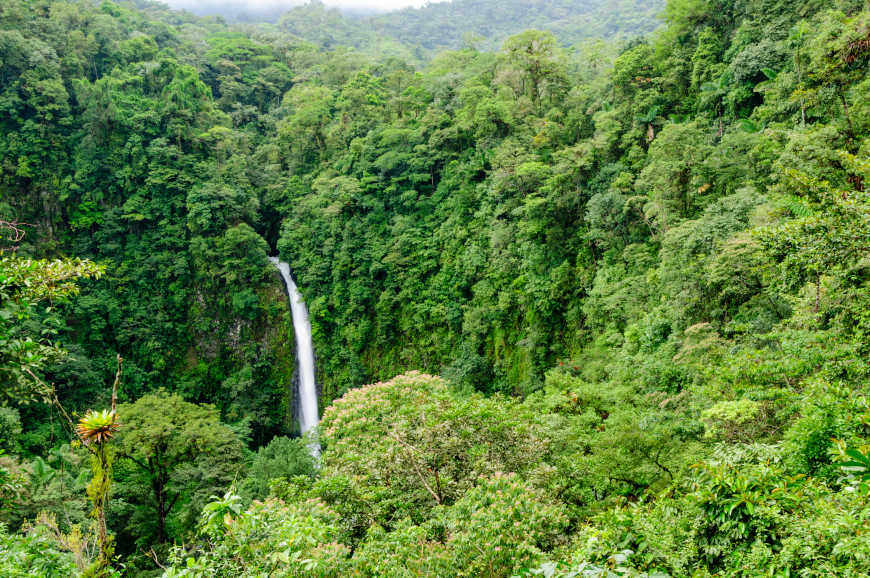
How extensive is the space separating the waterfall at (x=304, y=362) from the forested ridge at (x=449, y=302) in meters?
0.60

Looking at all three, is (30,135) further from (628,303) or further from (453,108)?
(628,303)

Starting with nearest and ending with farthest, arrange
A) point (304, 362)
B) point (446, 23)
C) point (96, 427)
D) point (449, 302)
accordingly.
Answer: point (96, 427) → point (449, 302) → point (304, 362) → point (446, 23)

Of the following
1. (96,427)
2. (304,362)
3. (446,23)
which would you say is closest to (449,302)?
(304,362)

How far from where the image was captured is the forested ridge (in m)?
3.95

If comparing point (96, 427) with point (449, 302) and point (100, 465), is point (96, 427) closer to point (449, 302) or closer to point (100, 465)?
point (100, 465)

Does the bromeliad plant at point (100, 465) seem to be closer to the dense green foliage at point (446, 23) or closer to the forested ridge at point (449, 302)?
the forested ridge at point (449, 302)

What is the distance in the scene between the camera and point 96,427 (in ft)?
10.5

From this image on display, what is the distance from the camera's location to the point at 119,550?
1361cm

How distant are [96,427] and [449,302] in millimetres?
14507

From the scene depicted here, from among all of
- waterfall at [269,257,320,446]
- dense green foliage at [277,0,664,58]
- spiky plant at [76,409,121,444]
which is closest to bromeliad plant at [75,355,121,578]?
spiky plant at [76,409,121,444]

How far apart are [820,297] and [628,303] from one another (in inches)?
189

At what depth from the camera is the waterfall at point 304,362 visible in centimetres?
2042

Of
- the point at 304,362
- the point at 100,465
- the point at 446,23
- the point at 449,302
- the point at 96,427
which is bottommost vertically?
the point at 304,362

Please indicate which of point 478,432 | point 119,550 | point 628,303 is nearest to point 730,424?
point 478,432
